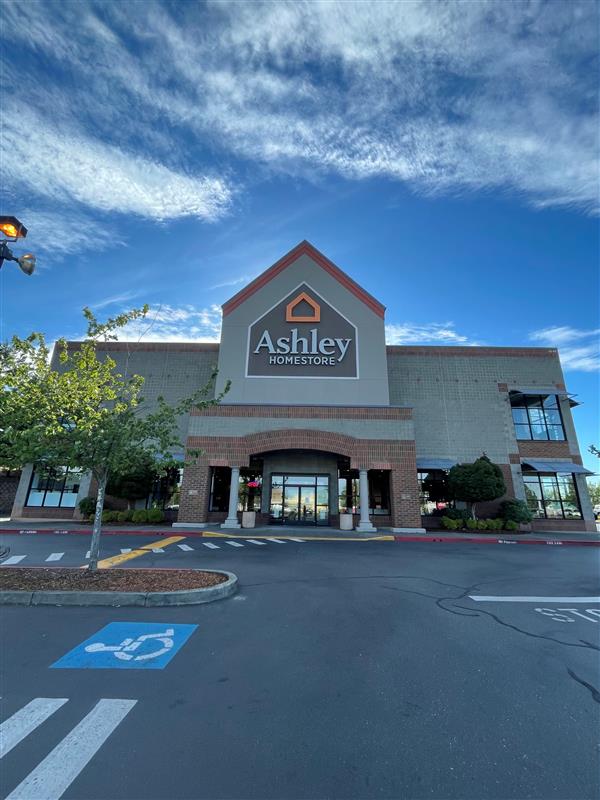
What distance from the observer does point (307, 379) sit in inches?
848

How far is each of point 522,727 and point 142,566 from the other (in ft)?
28.2

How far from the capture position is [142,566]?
9.37 metres

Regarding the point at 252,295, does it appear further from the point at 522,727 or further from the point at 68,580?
the point at 522,727

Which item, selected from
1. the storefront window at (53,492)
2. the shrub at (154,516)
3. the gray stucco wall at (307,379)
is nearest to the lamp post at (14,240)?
the gray stucco wall at (307,379)

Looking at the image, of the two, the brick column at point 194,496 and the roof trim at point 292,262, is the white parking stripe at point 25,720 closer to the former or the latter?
the brick column at point 194,496

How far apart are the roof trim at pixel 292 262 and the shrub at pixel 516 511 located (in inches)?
517

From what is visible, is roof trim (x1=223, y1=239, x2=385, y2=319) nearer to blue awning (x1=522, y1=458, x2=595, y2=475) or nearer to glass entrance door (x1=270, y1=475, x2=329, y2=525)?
glass entrance door (x1=270, y1=475, x2=329, y2=525)

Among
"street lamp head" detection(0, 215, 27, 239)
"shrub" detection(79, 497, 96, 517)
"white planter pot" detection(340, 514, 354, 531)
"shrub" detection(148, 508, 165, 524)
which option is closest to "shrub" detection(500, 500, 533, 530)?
"white planter pot" detection(340, 514, 354, 531)

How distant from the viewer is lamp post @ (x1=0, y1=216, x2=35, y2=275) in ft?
19.1

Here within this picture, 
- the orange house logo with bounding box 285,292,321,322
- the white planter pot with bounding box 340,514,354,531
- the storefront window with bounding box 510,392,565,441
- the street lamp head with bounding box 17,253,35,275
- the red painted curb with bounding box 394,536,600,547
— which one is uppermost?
the orange house logo with bounding box 285,292,321,322

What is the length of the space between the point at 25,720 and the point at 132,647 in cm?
153

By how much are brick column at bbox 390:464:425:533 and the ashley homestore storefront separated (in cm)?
5

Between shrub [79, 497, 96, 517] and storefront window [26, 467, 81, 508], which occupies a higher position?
storefront window [26, 467, 81, 508]

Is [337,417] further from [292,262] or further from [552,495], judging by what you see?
[552,495]
